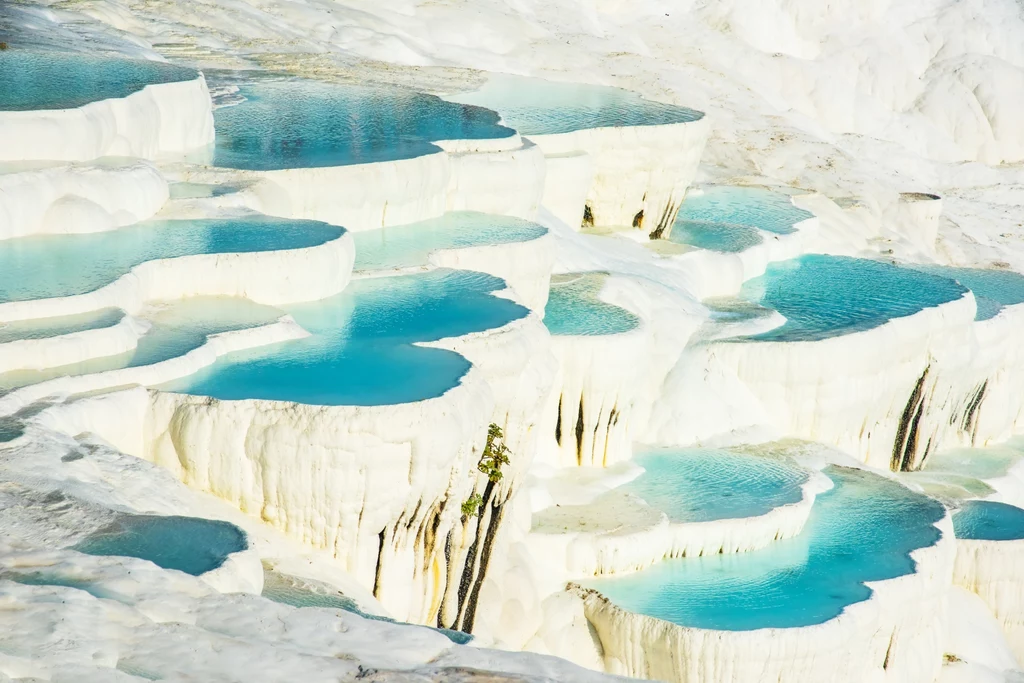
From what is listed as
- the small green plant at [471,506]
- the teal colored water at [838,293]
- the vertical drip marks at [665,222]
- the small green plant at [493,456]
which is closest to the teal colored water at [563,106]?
the vertical drip marks at [665,222]

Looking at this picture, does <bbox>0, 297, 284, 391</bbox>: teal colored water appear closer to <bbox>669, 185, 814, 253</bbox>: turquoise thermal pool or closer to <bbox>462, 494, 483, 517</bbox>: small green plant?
<bbox>462, 494, 483, 517</bbox>: small green plant

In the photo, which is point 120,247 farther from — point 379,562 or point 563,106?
point 563,106

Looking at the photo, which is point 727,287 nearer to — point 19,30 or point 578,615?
point 578,615

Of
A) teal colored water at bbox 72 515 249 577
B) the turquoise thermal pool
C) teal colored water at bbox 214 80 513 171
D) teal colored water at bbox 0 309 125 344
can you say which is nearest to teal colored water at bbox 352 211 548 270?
teal colored water at bbox 214 80 513 171

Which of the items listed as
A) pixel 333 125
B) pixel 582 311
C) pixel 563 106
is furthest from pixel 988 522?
pixel 333 125

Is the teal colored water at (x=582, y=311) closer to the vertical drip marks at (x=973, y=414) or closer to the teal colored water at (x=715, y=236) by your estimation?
the teal colored water at (x=715, y=236)
